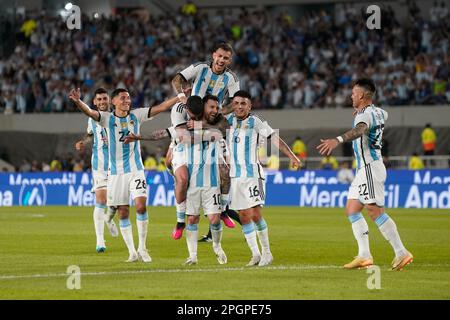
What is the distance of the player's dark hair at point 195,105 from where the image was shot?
1459 centimetres

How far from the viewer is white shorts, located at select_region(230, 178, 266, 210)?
1470cm

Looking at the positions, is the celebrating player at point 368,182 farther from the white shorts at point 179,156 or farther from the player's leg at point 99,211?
the player's leg at point 99,211

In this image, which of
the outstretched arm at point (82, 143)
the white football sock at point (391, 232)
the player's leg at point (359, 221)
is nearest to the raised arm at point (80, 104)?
the outstretched arm at point (82, 143)

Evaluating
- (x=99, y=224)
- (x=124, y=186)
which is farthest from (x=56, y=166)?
(x=124, y=186)

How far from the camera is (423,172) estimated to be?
107 feet

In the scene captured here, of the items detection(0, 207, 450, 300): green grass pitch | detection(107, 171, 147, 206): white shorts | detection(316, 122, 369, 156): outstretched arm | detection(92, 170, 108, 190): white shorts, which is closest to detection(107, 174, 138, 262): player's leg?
detection(107, 171, 147, 206): white shorts

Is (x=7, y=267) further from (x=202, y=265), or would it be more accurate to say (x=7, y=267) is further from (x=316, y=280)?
(x=316, y=280)

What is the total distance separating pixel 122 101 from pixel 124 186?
126 centimetres

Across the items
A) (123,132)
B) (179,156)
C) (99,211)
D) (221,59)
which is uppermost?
(221,59)

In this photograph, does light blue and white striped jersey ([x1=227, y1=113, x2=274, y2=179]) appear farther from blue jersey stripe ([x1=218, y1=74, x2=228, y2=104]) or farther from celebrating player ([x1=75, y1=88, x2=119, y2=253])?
celebrating player ([x1=75, y1=88, x2=119, y2=253])

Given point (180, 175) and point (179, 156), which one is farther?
point (179, 156)

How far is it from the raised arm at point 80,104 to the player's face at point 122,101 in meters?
0.34

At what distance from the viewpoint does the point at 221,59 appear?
16.6m

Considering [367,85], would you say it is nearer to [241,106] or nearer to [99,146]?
[241,106]
